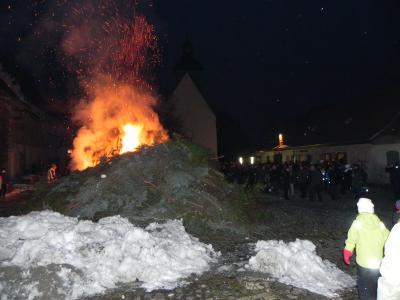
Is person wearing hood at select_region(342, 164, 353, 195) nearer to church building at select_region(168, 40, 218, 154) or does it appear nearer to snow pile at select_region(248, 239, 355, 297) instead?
snow pile at select_region(248, 239, 355, 297)

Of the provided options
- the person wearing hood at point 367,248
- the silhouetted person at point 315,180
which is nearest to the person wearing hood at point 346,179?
the silhouetted person at point 315,180

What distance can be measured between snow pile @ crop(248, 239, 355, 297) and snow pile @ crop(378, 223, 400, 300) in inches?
77.6

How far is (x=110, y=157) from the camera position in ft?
50.9

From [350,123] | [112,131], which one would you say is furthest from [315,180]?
[350,123]

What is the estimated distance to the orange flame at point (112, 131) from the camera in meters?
18.5

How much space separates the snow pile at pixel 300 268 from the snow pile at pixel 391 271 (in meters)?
1.97

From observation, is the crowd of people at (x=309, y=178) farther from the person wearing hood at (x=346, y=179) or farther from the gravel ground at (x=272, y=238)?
the gravel ground at (x=272, y=238)

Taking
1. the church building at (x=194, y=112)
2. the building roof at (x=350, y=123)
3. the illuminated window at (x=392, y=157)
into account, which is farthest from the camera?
the church building at (x=194, y=112)

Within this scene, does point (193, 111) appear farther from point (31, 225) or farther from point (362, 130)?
point (31, 225)

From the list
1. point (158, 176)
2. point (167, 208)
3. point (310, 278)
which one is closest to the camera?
point (310, 278)

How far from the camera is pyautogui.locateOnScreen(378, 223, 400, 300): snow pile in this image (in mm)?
5398

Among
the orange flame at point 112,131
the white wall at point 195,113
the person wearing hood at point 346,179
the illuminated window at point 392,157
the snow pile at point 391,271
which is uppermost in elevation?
the white wall at point 195,113

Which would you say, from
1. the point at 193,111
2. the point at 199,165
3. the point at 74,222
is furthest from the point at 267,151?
the point at 74,222

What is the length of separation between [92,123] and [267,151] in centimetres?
2792
